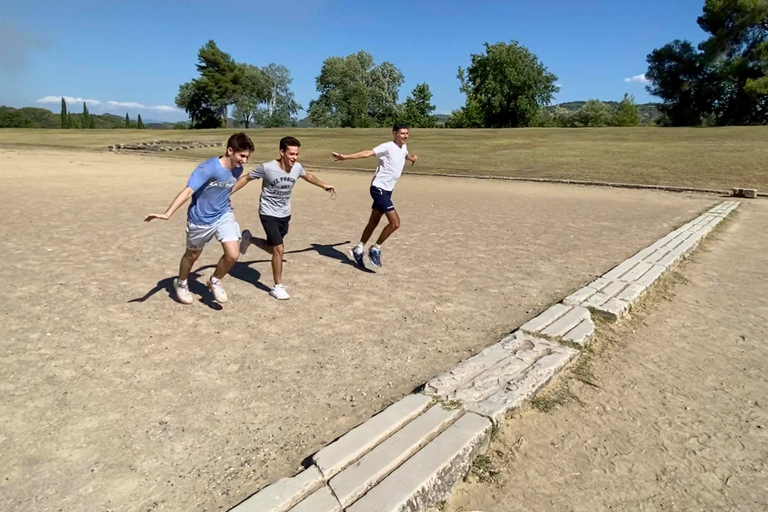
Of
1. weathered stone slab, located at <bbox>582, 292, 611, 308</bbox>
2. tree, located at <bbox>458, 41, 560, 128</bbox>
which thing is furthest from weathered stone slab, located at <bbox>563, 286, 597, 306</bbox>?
tree, located at <bbox>458, 41, 560, 128</bbox>

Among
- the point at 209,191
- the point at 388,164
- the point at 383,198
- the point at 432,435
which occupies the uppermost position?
the point at 388,164

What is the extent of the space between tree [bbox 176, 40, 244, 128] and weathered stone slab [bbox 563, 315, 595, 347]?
79.8 meters

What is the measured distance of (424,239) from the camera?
818 centimetres

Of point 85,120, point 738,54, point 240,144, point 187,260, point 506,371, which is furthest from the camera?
point 85,120

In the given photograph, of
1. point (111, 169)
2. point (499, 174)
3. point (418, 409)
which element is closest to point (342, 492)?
point (418, 409)

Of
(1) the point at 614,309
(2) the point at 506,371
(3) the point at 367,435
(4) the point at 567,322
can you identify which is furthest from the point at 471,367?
(1) the point at 614,309

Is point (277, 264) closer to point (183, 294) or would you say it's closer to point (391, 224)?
point (183, 294)

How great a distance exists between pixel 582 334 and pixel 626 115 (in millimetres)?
90526

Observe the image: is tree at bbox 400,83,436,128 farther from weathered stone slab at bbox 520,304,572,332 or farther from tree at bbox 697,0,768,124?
weathered stone slab at bbox 520,304,572,332

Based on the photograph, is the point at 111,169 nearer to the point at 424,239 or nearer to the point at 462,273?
the point at 424,239

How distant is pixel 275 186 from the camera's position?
5191 mm

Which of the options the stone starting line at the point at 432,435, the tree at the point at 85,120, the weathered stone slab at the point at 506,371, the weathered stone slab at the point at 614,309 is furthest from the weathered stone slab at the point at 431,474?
the tree at the point at 85,120

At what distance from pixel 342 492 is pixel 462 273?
416 centimetres

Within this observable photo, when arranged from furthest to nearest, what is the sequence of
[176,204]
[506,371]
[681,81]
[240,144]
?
1. [681,81]
2. [240,144]
3. [176,204]
4. [506,371]
